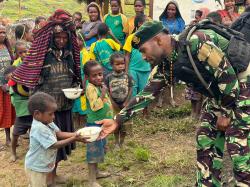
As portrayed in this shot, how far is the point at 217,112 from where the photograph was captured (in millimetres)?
3496

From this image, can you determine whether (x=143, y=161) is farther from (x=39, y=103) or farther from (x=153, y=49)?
(x=153, y=49)

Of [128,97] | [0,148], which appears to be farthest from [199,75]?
[0,148]

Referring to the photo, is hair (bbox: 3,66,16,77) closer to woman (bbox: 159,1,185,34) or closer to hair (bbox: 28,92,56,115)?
hair (bbox: 28,92,56,115)

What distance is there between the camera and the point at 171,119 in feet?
22.4

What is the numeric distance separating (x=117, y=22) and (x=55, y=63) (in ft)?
10.3

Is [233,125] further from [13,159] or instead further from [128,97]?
[13,159]

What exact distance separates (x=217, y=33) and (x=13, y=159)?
3.30m

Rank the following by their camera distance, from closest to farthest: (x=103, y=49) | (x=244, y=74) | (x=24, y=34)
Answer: (x=244, y=74) < (x=103, y=49) < (x=24, y=34)

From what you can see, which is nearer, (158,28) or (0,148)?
(158,28)

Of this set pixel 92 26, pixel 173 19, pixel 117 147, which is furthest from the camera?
pixel 173 19

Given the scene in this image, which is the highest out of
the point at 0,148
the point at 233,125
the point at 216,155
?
the point at 233,125

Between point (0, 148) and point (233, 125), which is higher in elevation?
point (233, 125)

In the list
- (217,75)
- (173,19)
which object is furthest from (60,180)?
(173,19)

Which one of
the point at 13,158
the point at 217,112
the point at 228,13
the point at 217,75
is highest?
the point at 228,13
